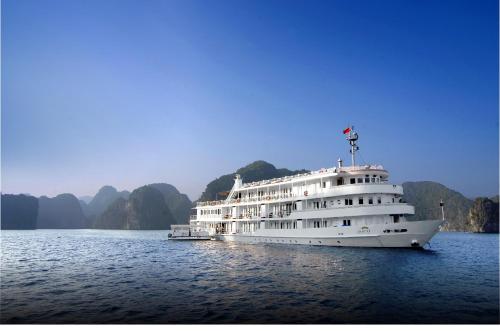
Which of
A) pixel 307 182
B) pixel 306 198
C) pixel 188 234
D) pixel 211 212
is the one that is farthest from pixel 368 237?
pixel 188 234

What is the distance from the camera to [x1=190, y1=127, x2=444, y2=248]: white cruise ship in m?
32.4

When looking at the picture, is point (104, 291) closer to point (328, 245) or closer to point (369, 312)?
point (369, 312)

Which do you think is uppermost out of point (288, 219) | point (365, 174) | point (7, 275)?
point (365, 174)

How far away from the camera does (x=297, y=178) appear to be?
1672 inches

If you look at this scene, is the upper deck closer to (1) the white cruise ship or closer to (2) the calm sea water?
(1) the white cruise ship

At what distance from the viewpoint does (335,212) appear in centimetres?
3538

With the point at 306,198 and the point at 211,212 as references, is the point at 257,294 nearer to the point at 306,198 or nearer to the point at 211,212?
the point at 306,198

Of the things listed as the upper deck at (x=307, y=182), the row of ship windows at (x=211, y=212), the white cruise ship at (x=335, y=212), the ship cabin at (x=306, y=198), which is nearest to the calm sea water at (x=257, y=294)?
the white cruise ship at (x=335, y=212)

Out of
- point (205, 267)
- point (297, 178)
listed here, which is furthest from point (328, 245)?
point (205, 267)

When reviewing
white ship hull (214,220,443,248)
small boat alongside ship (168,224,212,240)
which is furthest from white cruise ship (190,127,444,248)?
small boat alongside ship (168,224,212,240)

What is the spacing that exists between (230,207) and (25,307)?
4285 centimetres

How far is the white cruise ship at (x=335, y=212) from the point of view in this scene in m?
32.4

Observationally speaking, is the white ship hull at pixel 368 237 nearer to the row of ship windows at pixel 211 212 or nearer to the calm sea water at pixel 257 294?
the calm sea water at pixel 257 294

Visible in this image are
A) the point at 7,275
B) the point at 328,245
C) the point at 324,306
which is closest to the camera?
the point at 324,306
